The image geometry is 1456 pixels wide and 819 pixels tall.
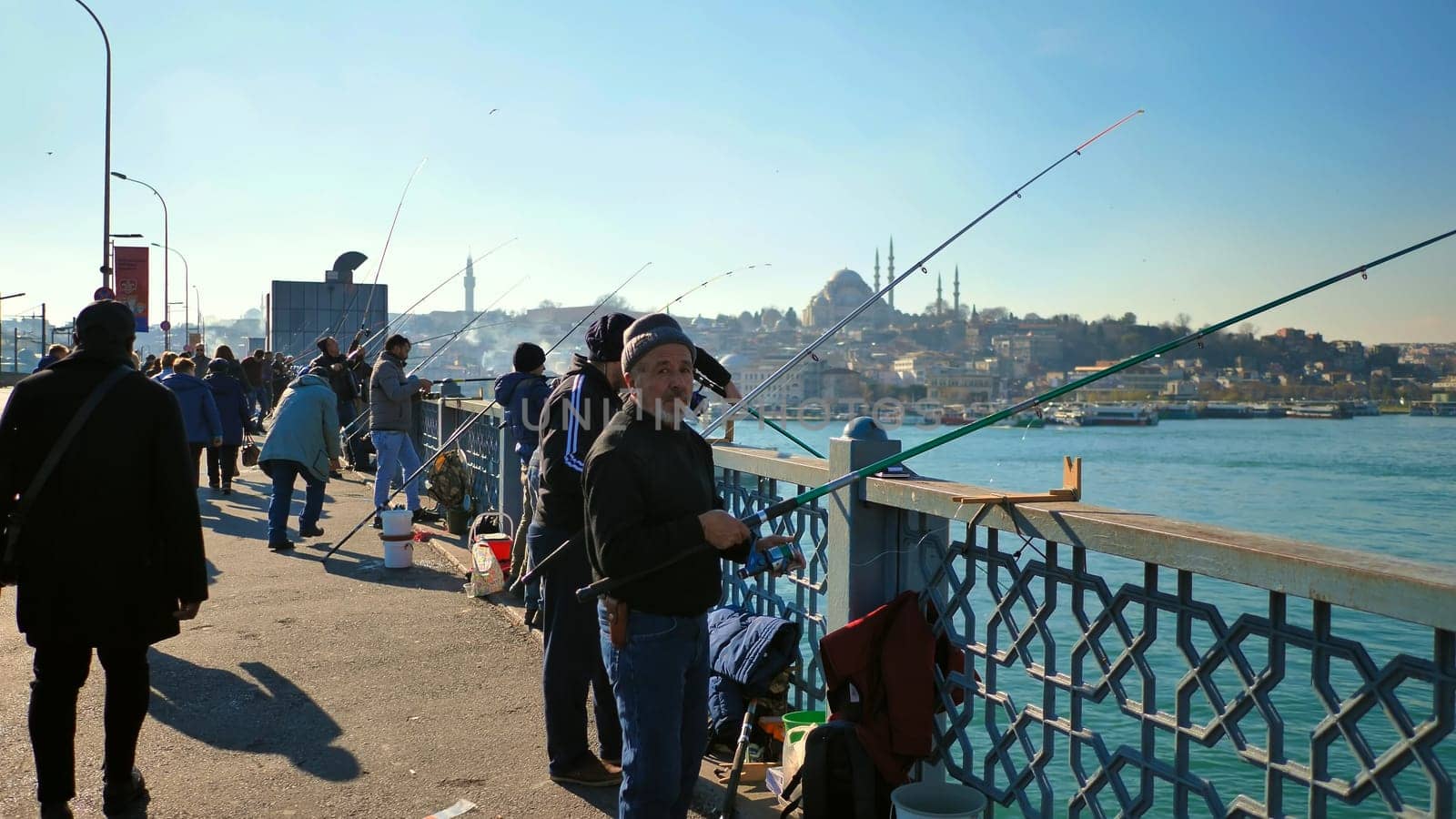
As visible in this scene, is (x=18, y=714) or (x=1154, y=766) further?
(x=18, y=714)

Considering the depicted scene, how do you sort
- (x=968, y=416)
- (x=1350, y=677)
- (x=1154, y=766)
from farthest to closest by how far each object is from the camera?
1. (x=1350, y=677)
2. (x=968, y=416)
3. (x=1154, y=766)

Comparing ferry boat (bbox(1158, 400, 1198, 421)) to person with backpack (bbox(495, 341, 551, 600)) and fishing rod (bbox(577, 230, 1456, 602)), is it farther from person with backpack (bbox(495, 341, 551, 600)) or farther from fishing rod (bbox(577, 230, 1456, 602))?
fishing rod (bbox(577, 230, 1456, 602))

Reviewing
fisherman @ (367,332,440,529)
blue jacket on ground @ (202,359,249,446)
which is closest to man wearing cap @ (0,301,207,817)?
fisherman @ (367,332,440,529)

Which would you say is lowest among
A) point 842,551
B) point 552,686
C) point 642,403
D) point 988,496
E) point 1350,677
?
point 1350,677

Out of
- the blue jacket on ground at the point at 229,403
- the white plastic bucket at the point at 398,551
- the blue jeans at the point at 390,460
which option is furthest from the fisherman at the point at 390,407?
the blue jacket on ground at the point at 229,403

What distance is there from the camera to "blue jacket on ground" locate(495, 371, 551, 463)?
6.64 m

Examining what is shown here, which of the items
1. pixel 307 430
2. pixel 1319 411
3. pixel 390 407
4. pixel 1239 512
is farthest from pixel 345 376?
pixel 1319 411

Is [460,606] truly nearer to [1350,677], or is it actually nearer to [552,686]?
[552,686]

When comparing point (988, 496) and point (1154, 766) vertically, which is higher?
point (988, 496)

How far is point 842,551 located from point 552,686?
4.31 ft

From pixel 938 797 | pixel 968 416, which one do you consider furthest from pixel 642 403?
pixel 968 416

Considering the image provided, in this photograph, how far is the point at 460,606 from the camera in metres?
7.84

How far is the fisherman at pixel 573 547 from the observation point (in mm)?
4477

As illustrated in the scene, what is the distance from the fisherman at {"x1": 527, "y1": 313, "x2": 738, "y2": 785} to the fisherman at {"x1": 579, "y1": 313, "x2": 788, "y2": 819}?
1.13m
